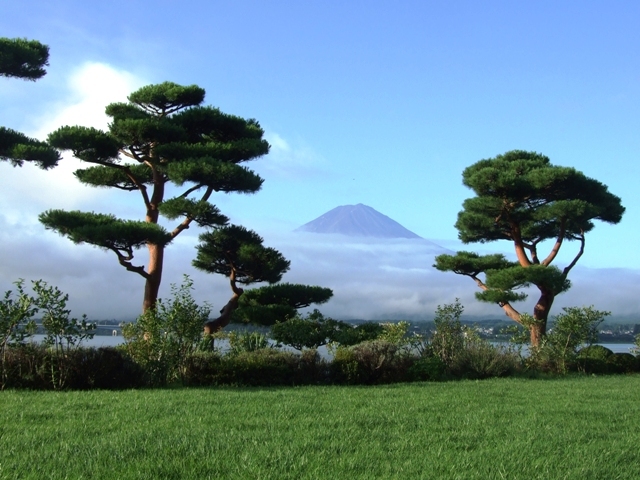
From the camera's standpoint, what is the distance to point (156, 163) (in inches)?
570

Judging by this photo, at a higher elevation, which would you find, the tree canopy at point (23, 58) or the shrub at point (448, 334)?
the tree canopy at point (23, 58)

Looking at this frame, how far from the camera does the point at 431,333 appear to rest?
42.5 feet

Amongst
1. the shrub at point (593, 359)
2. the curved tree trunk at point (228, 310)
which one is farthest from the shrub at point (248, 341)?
the shrub at point (593, 359)

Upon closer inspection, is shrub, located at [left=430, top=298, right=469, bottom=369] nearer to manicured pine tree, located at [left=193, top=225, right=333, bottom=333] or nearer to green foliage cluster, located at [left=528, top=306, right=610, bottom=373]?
green foliage cluster, located at [left=528, top=306, right=610, bottom=373]

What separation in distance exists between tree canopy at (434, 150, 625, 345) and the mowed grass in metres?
9.18

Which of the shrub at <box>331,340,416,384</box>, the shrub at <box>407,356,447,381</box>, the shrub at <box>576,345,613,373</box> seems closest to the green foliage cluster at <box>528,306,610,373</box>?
the shrub at <box>576,345,613,373</box>

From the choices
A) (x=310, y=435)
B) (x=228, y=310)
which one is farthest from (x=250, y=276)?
(x=310, y=435)

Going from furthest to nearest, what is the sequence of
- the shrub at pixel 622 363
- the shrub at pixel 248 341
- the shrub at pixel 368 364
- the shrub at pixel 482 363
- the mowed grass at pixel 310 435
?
the shrub at pixel 622 363 < the shrub at pixel 248 341 < the shrub at pixel 482 363 < the shrub at pixel 368 364 < the mowed grass at pixel 310 435

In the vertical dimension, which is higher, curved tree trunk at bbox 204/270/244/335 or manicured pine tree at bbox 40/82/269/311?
manicured pine tree at bbox 40/82/269/311

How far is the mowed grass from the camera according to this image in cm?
412

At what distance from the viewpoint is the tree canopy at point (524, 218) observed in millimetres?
16828

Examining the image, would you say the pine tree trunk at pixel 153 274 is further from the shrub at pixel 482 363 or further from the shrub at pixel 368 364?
the shrub at pixel 482 363

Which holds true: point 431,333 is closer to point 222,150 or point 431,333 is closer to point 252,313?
point 252,313

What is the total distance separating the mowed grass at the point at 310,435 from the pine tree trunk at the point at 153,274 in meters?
6.47
